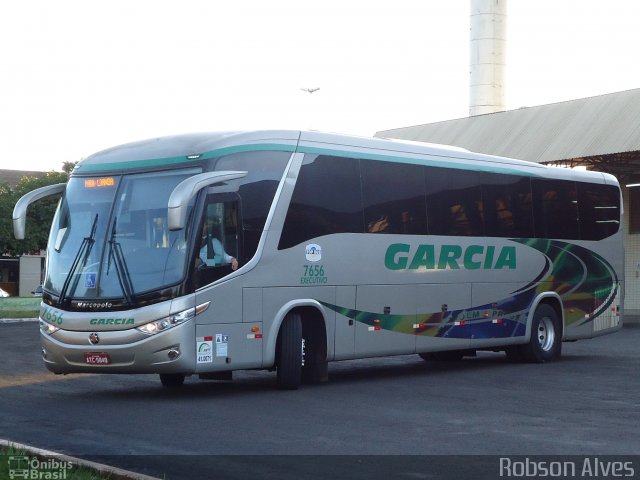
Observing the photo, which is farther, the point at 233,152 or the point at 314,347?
the point at 314,347

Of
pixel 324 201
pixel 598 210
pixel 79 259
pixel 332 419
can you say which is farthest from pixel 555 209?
pixel 332 419

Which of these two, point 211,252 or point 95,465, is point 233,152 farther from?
point 95,465

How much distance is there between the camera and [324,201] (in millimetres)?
16234

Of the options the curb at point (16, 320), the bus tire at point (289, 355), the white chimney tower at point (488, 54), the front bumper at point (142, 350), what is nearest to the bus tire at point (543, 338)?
the bus tire at point (289, 355)

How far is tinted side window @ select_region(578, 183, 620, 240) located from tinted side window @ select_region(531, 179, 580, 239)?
25cm

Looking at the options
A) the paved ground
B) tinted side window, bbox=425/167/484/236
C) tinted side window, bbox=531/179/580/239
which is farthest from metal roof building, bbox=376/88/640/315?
the paved ground

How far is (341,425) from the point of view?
11703 mm

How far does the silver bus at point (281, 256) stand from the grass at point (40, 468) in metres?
4.54

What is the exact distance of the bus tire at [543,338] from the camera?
68.2 feet

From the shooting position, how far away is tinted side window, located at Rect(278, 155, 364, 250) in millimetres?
15734

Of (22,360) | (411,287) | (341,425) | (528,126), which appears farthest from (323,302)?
(528,126)

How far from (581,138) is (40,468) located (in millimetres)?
30604

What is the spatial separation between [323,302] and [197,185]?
3.08 meters

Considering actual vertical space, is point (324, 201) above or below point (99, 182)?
below
